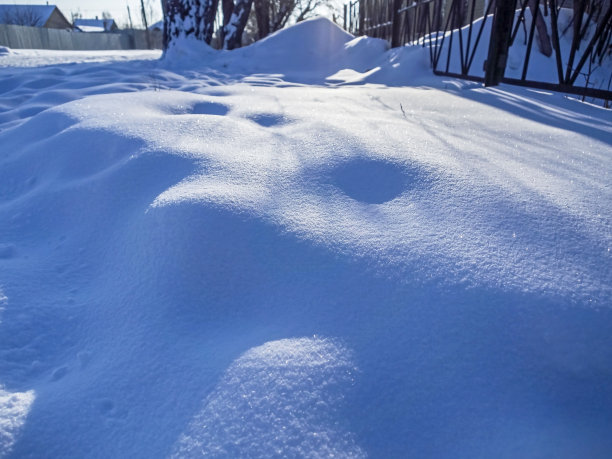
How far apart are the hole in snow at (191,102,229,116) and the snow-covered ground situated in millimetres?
551

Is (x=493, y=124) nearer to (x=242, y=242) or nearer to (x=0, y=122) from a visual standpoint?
(x=242, y=242)

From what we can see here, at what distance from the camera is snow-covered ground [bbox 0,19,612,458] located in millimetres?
625

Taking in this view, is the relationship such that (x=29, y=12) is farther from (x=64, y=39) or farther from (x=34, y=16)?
(x=64, y=39)

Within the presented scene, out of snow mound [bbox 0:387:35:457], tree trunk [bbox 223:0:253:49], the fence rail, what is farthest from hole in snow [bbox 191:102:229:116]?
the fence rail

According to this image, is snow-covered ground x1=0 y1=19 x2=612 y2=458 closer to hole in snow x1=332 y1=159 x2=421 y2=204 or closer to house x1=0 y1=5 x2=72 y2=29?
hole in snow x1=332 y1=159 x2=421 y2=204

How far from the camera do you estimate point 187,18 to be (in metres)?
6.25

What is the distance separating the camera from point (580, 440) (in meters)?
0.61

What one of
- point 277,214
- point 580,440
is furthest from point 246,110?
point 580,440

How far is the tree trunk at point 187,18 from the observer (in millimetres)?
6156

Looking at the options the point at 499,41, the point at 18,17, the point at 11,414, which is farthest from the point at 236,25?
the point at 18,17

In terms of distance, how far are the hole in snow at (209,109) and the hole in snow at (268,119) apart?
248 mm

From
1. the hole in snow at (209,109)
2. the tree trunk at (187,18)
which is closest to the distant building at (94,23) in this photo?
the tree trunk at (187,18)

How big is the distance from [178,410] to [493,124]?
1865mm

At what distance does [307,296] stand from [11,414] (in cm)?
58
